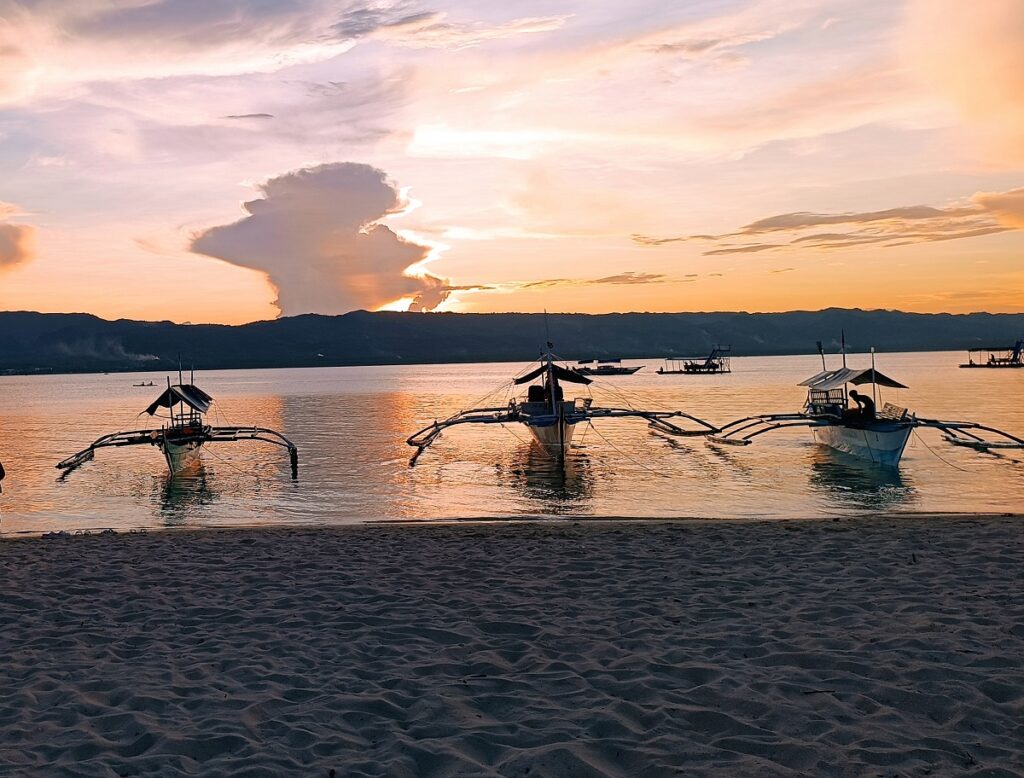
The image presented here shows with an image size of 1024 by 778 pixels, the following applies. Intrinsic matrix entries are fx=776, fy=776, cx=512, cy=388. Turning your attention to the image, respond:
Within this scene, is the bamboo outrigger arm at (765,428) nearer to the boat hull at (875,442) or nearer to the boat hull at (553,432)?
the boat hull at (875,442)

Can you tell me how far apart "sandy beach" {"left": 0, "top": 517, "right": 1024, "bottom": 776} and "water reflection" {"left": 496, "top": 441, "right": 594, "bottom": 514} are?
32.6ft

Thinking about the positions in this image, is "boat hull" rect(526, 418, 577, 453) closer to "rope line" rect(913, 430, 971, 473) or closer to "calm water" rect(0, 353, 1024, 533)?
"calm water" rect(0, 353, 1024, 533)

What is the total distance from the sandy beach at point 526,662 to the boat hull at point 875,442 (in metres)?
16.3

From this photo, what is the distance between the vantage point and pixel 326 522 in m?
20.2

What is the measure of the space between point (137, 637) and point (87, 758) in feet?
10.5

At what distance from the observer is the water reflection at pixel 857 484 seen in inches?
871

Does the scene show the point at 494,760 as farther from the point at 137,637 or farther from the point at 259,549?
the point at 259,549

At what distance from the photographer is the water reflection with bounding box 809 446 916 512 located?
72.6 ft

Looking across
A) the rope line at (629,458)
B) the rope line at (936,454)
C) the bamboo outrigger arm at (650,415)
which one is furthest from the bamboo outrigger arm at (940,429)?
the rope line at (629,458)

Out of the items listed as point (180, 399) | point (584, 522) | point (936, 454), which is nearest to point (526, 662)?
point (584, 522)

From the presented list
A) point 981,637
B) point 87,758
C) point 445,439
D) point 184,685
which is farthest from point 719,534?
point 445,439

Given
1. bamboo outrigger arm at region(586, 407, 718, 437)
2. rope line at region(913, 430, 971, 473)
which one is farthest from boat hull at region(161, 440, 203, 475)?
rope line at region(913, 430, 971, 473)

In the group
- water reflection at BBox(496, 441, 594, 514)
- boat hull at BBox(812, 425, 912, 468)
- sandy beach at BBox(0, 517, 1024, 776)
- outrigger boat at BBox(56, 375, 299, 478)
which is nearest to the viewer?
sandy beach at BBox(0, 517, 1024, 776)

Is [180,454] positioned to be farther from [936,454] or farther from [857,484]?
[936,454]
